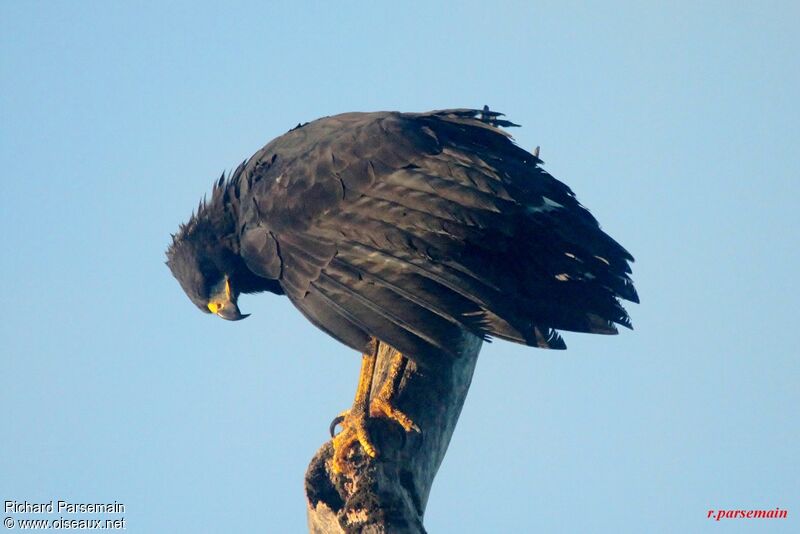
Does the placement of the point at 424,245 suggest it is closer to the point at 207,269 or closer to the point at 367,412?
the point at 367,412

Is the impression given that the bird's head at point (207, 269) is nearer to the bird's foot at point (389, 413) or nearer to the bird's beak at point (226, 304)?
the bird's beak at point (226, 304)

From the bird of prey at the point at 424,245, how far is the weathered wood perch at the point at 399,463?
4.2 inches

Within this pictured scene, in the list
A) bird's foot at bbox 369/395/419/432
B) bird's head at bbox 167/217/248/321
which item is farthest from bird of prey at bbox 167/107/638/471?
bird's head at bbox 167/217/248/321

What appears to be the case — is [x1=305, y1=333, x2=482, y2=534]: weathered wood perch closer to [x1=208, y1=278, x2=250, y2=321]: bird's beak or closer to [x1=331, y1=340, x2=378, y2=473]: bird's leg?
[x1=331, y1=340, x2=378, y2=473]: bird's leg

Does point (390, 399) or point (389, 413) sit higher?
point (390, 399)

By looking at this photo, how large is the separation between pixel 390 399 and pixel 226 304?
2489 millimetres

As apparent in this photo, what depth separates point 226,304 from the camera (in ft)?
33.7

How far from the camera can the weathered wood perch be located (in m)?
7.42

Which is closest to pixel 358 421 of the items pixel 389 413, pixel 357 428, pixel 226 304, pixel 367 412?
pixel 357 428

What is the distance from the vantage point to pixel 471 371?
886 cm

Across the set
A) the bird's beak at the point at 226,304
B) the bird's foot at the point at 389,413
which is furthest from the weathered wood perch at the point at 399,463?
the bird's beak at the point at 226,304

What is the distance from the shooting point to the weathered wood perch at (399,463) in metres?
7.42

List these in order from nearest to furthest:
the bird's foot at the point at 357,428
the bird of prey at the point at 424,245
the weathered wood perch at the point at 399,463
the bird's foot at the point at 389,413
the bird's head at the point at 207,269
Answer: the weathered wood perch at the point at 399,463 < the bird's foot at the point at 357,428 < the bird of prey at the point at 424,245 < the bird's foot at the point at 389,413 < the bird's head at the point at 207,269

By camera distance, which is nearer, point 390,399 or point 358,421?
point 358,421
